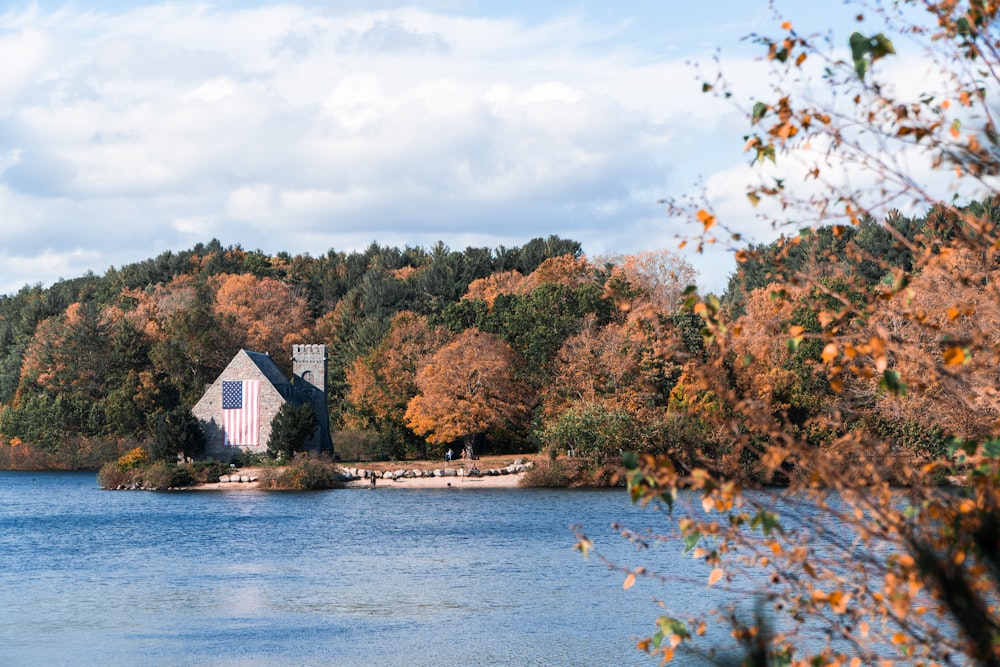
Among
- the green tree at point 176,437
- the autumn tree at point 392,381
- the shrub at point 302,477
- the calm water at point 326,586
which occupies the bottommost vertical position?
the calm water at point 326,586

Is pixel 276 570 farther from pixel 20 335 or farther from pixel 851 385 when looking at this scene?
pixel 20 335

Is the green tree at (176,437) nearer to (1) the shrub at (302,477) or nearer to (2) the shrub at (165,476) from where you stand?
(2) the shrub at (165,476)

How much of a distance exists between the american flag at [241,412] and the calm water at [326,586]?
1459cm

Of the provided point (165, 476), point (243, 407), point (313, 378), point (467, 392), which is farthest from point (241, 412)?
point (467, 392)

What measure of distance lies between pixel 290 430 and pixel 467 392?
8.50 meters

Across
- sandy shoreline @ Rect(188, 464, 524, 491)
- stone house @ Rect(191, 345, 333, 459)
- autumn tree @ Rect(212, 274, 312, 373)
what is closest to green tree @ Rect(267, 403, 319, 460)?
sandy shoreline @ Rect(188, 464, 524, 491)

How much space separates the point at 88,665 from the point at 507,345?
4221 cm

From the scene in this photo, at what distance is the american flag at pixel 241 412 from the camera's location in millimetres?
58875

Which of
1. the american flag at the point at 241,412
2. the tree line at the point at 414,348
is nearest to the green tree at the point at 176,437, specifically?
the tree line at the point at 414,348

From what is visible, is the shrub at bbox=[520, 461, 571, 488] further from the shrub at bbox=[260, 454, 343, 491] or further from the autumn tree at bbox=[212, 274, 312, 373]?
the autumn tree at bbox=[212, 274, 312, 373]

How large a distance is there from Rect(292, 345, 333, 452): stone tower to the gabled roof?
4.82ft

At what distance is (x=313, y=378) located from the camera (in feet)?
209

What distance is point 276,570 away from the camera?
27.6m

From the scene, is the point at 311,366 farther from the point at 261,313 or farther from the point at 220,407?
the point at 261,313
